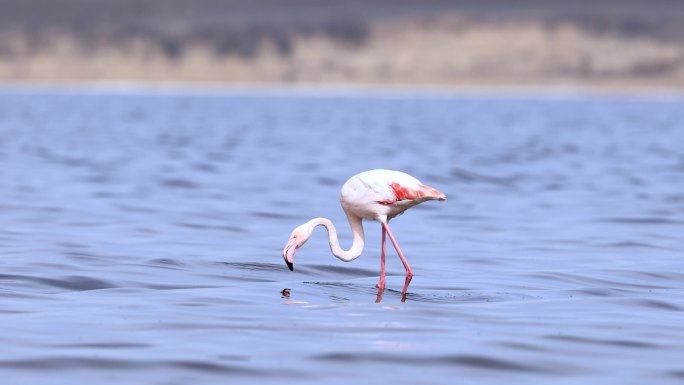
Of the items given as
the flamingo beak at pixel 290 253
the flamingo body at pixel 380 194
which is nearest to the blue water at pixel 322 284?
the flamingo beak at pixel 290 253

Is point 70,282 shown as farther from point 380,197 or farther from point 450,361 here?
point 450,361

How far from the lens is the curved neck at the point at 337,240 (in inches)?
459

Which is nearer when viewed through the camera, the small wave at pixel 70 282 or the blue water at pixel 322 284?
the blue water at pixel 322 284

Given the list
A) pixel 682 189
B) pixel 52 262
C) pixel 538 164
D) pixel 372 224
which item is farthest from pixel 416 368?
pixel 538 164

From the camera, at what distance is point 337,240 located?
39.2 feet

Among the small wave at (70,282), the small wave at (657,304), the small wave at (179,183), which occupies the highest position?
the small wave at (179,183)

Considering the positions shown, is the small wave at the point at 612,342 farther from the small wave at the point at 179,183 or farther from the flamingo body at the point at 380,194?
the small wave at the point at 179,183

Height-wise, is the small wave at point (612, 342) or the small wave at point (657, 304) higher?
the small wave at point (657, 304)

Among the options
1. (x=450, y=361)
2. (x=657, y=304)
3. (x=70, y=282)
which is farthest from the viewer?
(x=70, y=282)

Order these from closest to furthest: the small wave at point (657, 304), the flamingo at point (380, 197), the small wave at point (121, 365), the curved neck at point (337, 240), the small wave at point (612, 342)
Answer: the small wave at point (121, 365)
the small wave at point (612, 342)
the small wave at point (657, 304)
the curved neck at point (337, 240)
the flamingo at point (380, 197)

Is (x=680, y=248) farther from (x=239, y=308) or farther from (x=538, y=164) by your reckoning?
(x=538, y=164)

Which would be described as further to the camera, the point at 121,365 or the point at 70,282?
the point at 70,282

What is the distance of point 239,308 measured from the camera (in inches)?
405

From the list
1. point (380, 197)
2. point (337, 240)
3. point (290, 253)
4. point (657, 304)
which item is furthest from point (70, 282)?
point (657, 304)
